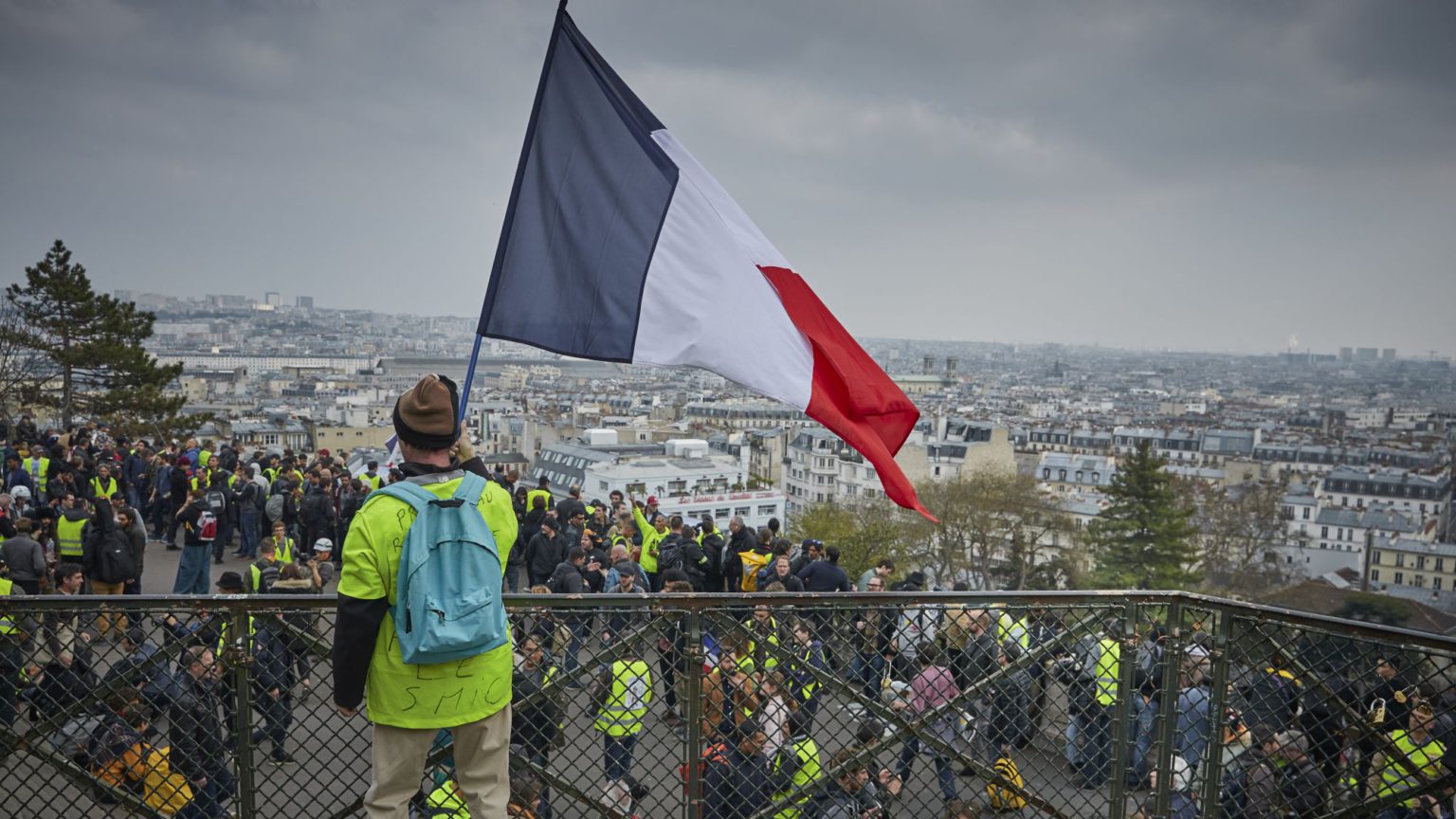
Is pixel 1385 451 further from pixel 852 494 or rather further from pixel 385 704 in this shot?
pixel 385 704

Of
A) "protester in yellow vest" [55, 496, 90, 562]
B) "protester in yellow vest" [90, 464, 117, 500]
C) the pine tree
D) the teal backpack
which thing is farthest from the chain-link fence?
the pine tree

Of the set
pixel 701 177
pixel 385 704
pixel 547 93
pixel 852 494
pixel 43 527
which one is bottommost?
pixel 852 494

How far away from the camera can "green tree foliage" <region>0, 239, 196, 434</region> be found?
34.6 metres

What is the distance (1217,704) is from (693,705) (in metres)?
2.14

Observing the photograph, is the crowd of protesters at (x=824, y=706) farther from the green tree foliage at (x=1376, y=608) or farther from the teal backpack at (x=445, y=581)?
the green tree foliage at (x=1376, y=608)

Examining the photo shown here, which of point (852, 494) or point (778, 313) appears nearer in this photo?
point (778, 313)

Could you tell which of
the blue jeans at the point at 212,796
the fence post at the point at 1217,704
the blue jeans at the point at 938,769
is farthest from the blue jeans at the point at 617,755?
the fence post at the point at 1217,704

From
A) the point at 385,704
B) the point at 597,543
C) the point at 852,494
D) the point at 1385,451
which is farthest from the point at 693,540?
the point at 1385,451

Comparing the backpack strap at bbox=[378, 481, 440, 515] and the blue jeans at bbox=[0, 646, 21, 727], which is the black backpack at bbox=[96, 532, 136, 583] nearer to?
the blue jeans at bbox=[0, 646, 21, 727]

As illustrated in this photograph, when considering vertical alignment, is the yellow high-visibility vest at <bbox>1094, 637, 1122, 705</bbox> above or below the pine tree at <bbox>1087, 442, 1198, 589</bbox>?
above

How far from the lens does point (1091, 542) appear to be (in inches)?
1959

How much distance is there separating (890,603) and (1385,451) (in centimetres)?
13633

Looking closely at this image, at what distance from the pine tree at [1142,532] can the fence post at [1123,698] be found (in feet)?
154

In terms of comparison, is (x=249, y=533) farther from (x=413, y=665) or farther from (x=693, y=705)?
(x=413, y=665)
